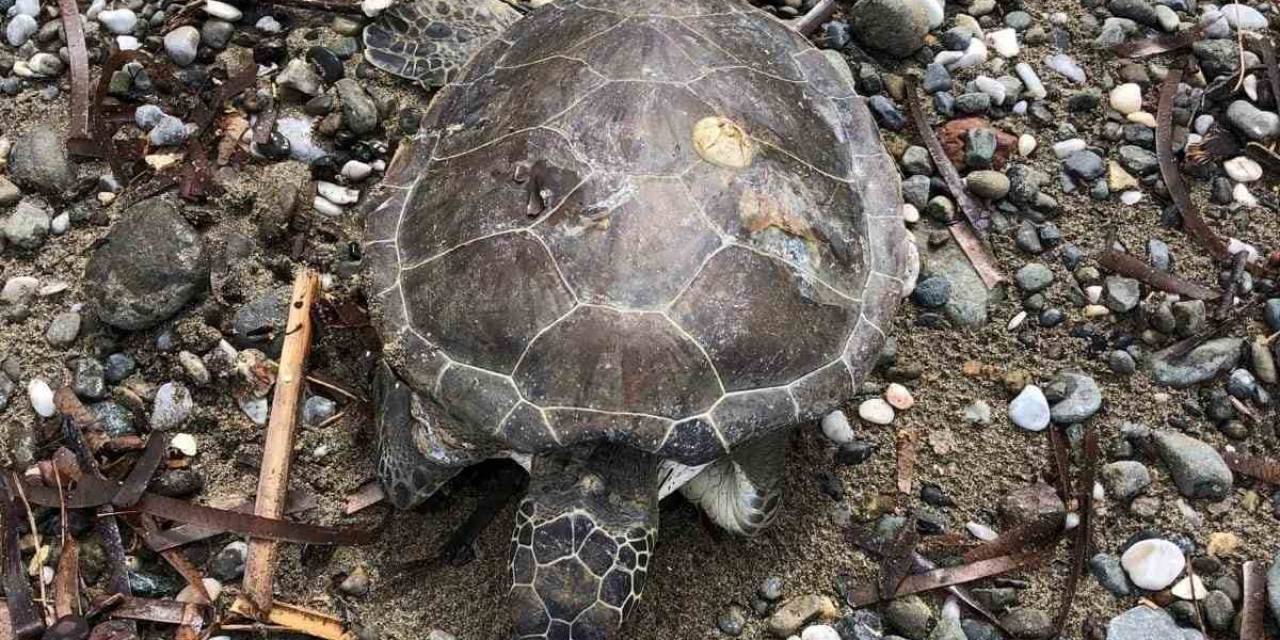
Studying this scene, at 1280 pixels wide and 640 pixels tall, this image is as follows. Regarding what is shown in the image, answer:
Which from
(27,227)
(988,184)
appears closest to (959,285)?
(988,184)

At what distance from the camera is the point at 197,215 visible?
388 cm

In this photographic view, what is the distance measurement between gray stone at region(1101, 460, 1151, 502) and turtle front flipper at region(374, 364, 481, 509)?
214 centimetres

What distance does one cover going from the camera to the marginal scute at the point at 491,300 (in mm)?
2906

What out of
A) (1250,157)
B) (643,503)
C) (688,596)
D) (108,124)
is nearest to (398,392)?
(643,503)

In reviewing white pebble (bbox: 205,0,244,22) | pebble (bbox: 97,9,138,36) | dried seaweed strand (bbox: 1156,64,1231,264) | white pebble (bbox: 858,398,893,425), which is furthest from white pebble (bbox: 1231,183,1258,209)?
pebble (bbox: 97,9,138,36)

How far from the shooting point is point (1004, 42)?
4535mm

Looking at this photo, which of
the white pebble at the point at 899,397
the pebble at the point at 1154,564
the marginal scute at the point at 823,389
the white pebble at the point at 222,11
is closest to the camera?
the marginal scute at the point at 823,389

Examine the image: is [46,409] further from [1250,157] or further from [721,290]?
[1250,157]

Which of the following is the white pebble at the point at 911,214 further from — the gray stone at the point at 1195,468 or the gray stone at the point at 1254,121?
the gray stone at the point at 1254,121

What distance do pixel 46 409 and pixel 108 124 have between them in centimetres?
120

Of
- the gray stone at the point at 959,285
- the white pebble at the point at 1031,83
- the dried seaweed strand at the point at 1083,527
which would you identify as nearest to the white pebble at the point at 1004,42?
the white pebble at the point at 1031,83

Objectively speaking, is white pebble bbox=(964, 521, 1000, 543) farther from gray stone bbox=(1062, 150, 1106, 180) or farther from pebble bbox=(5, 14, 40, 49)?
pebble bbox=(5, 14, 40, 49)

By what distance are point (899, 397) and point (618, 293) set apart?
136 centimetres

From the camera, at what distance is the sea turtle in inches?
113
